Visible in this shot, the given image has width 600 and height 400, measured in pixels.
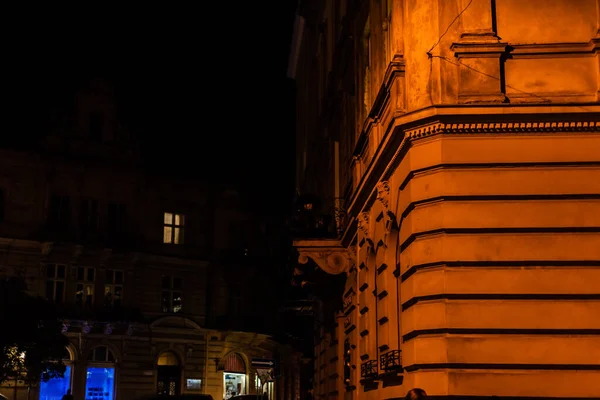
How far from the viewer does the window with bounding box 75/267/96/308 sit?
1911 inches

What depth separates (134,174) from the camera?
5209 cm

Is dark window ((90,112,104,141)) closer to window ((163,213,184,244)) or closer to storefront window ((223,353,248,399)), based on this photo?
window ((163,213,184,244))

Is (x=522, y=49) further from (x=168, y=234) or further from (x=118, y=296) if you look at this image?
(x=168, y=234)

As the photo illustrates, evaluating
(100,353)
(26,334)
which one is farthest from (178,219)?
(26,334)

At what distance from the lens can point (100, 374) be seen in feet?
159

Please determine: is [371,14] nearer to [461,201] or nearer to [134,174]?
[461,201]

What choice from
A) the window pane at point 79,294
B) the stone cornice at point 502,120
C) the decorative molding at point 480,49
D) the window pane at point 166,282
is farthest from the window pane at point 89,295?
the decorative molding at point 480,49

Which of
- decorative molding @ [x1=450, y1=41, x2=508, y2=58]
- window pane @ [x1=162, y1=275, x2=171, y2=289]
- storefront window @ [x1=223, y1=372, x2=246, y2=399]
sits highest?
window pane @ [x1=162, y1=275, x2=171, y2=289]

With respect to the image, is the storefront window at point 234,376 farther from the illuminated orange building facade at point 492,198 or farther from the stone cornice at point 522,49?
the stone cornice at point 522,49

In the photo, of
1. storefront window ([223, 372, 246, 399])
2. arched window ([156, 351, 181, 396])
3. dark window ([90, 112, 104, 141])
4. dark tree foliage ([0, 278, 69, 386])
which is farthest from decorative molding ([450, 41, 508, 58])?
storefront window ([223, 372, 246, 399])

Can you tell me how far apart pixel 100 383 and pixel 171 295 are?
7.11 m

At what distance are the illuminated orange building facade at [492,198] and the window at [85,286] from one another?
36.7 m

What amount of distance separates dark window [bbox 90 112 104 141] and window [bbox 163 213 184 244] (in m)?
6.59

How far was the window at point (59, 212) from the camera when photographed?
48625 millimetres
